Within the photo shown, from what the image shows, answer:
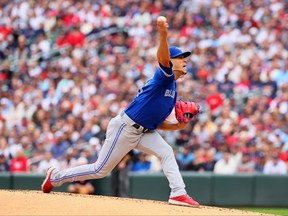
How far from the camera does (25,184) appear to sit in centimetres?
1447

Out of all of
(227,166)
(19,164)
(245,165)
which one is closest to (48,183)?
(19,164)

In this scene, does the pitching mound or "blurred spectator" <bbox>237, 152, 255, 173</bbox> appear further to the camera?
"blurred spectator" <bbox>237, 152, 255, 173</bbox>

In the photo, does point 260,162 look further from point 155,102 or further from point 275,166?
point 155,102

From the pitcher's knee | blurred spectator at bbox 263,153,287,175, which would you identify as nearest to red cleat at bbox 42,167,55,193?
the pitcher's knee

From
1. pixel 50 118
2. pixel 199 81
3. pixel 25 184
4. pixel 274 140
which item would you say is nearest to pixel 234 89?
pixel 199 81

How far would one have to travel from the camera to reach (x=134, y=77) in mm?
17078

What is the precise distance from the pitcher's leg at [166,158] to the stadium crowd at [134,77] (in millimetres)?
5823

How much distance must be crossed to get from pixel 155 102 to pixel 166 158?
556 mm

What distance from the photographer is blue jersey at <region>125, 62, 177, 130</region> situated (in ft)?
26.7

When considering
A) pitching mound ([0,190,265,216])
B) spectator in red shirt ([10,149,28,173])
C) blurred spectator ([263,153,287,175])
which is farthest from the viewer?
blurred spectator ([263,153,287,175])

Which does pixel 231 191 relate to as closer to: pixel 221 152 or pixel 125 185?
pixel 221 152

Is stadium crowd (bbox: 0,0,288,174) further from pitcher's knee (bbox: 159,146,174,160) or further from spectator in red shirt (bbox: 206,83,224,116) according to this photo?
pitcher's knee (bbox: 159,146,174,160)

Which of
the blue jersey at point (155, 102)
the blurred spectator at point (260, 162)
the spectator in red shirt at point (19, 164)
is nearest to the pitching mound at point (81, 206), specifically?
the blue jersey at point (155, 102)

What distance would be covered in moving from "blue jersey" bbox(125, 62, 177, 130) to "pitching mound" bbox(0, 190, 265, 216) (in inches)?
30.9
